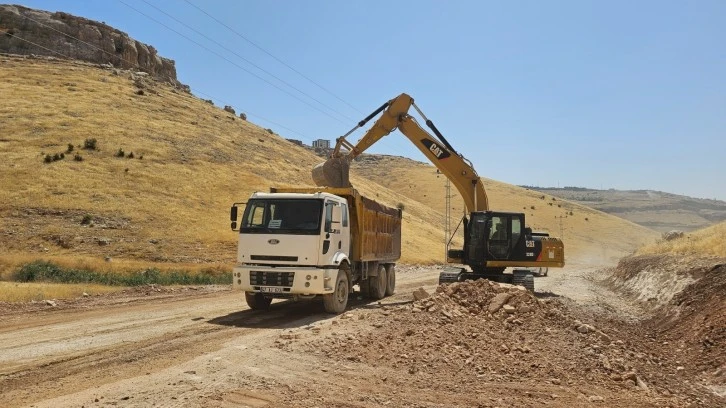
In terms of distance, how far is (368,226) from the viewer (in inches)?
689

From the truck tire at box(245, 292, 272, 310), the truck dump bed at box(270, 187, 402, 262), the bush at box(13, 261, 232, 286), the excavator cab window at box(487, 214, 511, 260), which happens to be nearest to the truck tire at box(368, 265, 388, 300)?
the truck dump bed at box(270, 187, 402, 262)

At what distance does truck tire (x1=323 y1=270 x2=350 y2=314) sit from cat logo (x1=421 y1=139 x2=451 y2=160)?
7.90 m

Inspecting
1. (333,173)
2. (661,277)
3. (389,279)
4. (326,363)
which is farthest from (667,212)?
(326,363)

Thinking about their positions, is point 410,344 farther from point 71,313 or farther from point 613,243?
point 613,243

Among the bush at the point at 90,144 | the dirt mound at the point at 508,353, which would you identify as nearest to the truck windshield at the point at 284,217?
the dirt mound at the point at 508,353

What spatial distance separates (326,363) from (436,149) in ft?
45.2

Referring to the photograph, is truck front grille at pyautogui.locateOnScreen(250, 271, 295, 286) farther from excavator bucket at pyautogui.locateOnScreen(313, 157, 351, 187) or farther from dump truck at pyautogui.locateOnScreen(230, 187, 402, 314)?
excavator bucket at pyautogui.locateOnScreen(313, 157, 351, 187)

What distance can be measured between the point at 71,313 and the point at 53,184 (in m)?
31.9

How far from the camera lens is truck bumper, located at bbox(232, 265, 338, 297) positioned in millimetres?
13664

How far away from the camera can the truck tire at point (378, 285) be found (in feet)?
62.2

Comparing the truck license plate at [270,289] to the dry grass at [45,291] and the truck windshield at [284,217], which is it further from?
the dry grass at [45,291]

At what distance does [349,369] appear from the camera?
8820mm

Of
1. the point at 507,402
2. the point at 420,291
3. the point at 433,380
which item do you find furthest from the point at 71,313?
the point at 507,402

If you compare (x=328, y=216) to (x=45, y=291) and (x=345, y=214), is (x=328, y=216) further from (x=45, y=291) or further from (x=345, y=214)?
(x=45, y=291)
